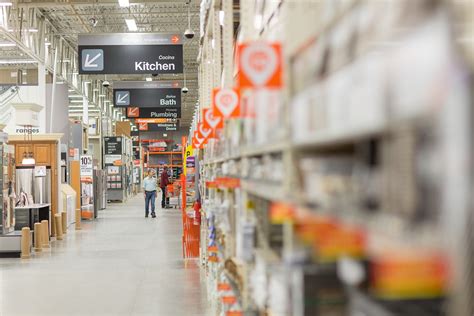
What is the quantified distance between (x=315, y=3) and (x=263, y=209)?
139 centimetres

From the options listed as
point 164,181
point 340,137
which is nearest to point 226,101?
point 340,137

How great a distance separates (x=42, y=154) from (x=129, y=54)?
3.56m

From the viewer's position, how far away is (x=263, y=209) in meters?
2.91

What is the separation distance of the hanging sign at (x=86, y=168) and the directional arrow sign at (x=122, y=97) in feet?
8.53

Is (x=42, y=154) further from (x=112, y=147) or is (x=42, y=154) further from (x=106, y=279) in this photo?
(x=112, y=147)

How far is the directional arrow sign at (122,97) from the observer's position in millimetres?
19641

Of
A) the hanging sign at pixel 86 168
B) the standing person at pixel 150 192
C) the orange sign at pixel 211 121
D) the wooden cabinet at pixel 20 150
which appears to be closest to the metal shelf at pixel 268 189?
the orange sign at pixel 211 121

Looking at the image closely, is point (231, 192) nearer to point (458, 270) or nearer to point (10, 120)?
point (458, 270)

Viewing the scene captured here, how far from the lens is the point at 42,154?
15.0 metres

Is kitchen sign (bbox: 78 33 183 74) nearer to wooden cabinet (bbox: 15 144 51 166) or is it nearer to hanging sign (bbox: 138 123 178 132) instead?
wooden cabinet (bbox: 15 144 51 166)

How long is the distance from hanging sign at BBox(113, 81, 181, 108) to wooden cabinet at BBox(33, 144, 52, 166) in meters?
4.81

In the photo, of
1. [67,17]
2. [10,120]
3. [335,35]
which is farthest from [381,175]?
[67,17]

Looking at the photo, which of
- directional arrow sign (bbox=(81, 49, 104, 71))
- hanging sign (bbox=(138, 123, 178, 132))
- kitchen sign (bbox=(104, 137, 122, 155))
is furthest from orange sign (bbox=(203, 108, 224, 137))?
hanging sign (bbox=(138, 123, 178, 132))

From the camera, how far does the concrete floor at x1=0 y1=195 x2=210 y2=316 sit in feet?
23.9
